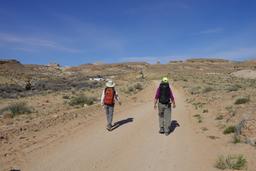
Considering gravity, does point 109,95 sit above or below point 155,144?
above

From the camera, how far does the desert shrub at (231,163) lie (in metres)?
7.70

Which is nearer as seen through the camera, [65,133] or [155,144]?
[155,144]

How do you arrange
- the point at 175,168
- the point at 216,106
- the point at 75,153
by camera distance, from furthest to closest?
1. the point at 216,106
2. the point at 75,153
3. the point at 175,168

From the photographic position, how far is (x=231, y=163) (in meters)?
7.90

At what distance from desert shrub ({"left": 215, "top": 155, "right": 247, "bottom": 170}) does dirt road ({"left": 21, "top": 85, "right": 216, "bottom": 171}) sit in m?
0.20

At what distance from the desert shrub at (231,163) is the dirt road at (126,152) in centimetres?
20

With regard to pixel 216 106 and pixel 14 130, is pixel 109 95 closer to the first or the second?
pixel 14 130

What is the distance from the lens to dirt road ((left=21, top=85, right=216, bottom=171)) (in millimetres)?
8070

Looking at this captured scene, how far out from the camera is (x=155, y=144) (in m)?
10.3

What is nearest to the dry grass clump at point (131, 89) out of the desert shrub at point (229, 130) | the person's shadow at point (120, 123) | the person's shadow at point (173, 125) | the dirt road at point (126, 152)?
the person's shadow at point (120, 123)

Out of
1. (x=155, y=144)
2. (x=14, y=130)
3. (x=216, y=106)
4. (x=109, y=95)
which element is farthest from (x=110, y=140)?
(x=216, y=106)

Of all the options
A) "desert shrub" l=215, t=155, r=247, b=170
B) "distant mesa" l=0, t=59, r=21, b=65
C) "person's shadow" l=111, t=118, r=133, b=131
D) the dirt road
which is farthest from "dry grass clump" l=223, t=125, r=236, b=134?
"distant mesa" l=0, t=59, r=21, b=65

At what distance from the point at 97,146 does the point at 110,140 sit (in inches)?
37.6

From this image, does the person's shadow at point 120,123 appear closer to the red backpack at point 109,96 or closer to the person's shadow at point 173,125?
the red backpack at point 109,96
